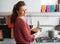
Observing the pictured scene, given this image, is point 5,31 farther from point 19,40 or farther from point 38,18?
point 19,40

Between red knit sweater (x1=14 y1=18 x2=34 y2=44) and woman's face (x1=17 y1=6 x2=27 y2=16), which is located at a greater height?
woman's face (x1=17 y1=6 x2=27 y2=16)

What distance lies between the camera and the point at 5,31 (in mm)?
2959

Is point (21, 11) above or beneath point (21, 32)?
above

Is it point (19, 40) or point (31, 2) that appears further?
point (31, 2)

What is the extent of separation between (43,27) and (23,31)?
1132mm

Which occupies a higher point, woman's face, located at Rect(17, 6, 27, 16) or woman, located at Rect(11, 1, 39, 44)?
woman's face, located at Rect(17, 6, 27, 16)

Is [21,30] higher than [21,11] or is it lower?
lower

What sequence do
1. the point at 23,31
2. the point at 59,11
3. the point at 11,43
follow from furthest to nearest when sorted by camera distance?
the point at 59,11, the point at 11,43, the point at 23,31

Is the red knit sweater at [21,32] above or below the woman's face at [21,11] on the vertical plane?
below

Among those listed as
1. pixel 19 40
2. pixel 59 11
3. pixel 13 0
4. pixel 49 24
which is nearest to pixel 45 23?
pixel 49 24

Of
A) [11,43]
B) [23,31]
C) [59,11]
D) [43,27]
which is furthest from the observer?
[43,27]

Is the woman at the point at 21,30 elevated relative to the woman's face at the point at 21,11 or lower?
lower

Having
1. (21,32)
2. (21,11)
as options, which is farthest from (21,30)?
(21,11)

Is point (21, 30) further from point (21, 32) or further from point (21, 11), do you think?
point (21, 11)
